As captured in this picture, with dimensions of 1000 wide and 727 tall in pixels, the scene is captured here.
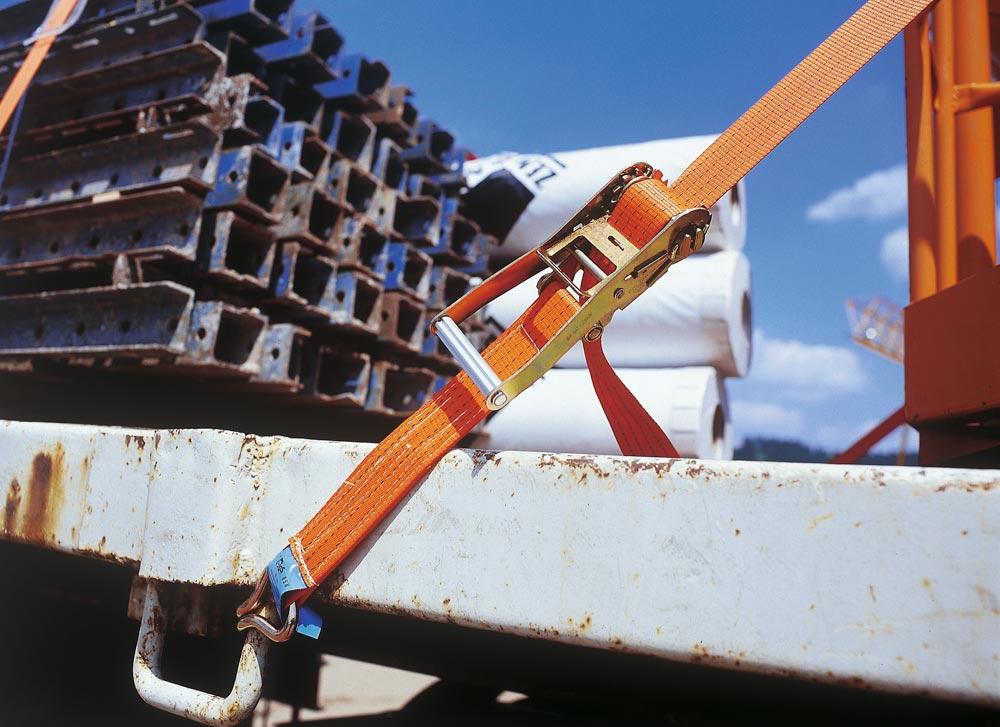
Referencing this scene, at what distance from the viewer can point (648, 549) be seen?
0.73 meters

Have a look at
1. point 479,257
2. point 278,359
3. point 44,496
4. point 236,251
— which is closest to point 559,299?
point 44,496

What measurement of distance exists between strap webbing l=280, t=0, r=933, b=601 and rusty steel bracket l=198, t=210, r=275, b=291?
4.56 ft

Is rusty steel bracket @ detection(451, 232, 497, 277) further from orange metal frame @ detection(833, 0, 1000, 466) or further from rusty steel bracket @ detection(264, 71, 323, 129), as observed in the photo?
orange metal frame @ detection(833, 0, 1000, 466)

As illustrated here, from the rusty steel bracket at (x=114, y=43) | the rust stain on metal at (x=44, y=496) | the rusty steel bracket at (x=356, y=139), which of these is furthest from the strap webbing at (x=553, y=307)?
the rusty steel bracket at (x=356, y=139)

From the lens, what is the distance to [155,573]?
0.96 meters

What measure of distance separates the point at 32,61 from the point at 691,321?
7.71ft

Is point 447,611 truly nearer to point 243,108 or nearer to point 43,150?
point 243,108

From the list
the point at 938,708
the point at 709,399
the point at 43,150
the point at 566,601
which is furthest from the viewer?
the point at 709,399

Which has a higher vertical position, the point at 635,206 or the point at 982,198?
the point at 982,198

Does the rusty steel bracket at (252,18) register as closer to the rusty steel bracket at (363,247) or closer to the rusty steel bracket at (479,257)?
the rusty steel bracket at (363,247)

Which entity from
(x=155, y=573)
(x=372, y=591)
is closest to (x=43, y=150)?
(x=155, y=573)

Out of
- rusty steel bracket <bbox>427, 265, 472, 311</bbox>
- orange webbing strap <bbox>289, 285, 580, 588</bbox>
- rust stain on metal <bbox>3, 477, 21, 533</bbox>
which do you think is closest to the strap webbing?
orange webbing strap <bbox>289, 285, 580, 588</bbox>

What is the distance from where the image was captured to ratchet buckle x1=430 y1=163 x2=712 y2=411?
85cm

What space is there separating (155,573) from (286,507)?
0.67 ft
